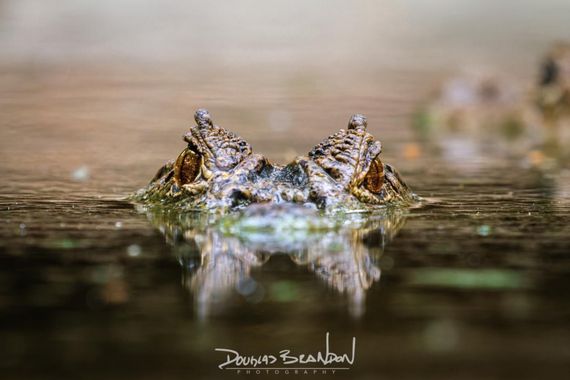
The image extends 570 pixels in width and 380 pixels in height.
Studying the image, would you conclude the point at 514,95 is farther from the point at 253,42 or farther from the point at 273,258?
the point at 273,258

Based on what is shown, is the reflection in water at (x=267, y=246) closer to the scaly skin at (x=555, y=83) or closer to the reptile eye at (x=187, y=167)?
the reptile eye at (x=187, y=167)

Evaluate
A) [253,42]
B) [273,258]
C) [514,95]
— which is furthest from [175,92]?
[273,258]

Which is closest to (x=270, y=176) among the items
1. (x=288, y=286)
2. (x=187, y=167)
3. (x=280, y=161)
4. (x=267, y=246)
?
(x=187, y=167)

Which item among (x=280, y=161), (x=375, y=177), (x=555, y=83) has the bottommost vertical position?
(x=375, y=177)

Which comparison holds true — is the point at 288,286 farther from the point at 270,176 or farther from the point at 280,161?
the point at 280,161

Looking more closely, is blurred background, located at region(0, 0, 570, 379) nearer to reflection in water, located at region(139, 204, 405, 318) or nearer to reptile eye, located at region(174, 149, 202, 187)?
reflection in water, located at region(139, 204, 405, 318)

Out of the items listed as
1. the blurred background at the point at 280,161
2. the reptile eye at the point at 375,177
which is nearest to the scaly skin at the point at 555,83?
the blurred background at the point at 280,161

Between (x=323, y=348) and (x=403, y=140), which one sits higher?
(x=403, y=140)

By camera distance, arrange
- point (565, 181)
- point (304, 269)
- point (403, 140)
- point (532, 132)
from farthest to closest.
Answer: point (532, 132) → point (403, 140) → point (565, 181) → point (304, 269)
